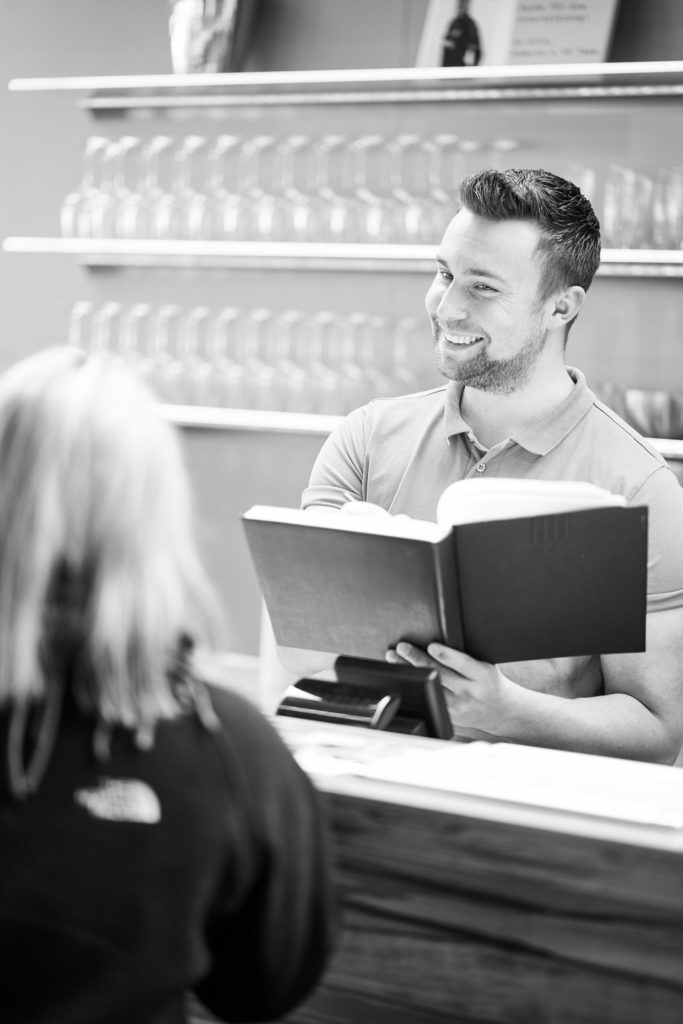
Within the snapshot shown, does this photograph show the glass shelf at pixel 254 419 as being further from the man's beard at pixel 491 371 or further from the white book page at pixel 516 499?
the white book page at pixel 516 499

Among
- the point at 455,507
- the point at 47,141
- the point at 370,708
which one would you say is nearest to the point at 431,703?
the point at 370,708

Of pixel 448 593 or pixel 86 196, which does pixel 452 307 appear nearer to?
pixel 448 593

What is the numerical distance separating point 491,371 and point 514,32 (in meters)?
1.72

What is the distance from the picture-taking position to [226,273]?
4078 mm

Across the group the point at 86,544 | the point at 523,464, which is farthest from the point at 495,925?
the point at 523,464

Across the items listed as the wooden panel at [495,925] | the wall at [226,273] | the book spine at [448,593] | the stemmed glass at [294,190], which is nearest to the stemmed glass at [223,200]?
the stemmed glass at [294,190]

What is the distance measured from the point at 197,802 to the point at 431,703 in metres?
0.79

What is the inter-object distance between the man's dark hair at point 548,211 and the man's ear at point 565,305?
0.01 metres

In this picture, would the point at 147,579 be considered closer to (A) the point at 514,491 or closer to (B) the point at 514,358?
(A) the point at 514,491

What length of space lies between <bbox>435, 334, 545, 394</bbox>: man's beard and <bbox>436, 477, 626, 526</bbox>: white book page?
59 cm

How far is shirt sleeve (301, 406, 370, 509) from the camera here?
7.64ft

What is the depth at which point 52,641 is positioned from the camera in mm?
945

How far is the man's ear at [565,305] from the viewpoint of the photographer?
2.37 m

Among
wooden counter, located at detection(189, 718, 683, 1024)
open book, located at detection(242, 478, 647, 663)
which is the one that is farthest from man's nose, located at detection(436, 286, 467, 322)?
wooden counter, located at detection(189, 718, 683, 1024)
